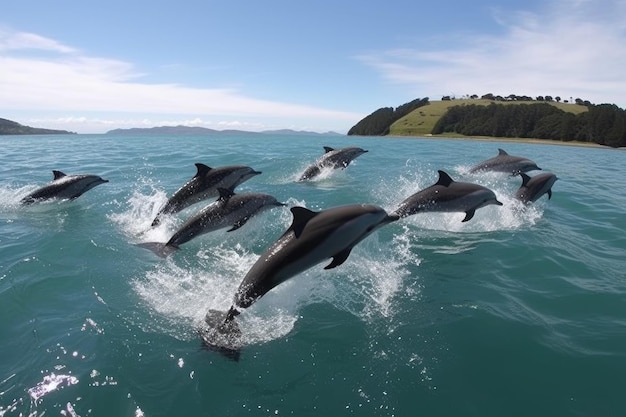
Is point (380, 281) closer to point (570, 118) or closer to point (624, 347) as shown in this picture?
point (624, 347)

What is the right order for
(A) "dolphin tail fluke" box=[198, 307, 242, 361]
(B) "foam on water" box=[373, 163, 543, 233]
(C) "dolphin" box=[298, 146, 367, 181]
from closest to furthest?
(A) "dolphin tail fluke" box=[198, 307, 242, 361], (B) "foam on water" box=[373, 163, 543, 233], (C) "dolphin" box=[298, 146, 367, 181]

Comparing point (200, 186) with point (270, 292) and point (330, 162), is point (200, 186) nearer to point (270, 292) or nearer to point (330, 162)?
point (270, 292)

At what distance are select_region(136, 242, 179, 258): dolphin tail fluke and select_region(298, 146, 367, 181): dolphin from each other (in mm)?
11007

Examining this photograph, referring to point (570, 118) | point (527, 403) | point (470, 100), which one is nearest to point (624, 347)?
point (527, 403)

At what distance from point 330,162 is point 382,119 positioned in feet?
495

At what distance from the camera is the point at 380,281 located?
8.74m

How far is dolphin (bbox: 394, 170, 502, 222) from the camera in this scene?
1161 cm

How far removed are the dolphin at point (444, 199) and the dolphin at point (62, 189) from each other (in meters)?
11.9

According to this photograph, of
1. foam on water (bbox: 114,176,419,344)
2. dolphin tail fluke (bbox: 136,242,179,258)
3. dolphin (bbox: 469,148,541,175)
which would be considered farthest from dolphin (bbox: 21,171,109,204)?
dolphin (bbox: 469,148,541,175)

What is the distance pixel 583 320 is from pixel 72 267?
10.3 m

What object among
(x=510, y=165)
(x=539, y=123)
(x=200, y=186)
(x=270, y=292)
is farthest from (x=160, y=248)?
(x=539, y=123)

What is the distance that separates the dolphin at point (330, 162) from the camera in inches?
843

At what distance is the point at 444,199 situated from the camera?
459 inches

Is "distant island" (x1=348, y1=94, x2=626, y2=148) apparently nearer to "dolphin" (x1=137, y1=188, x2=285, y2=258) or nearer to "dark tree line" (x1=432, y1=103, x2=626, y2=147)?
"dark tree line" (x1=432, y1=103, x2=626, y2=147)
